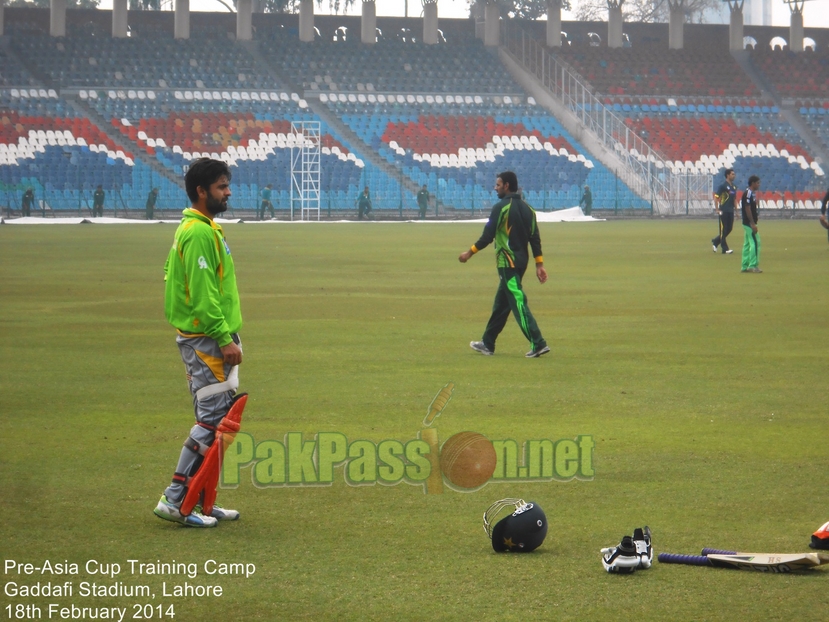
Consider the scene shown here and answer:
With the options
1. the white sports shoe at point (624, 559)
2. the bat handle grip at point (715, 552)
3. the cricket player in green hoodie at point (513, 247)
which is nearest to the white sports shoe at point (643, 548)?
the white sports shoe at point (624, 559)

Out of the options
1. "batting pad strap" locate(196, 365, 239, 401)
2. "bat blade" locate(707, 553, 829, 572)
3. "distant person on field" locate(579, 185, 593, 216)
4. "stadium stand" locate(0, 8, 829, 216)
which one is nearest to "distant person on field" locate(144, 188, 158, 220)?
"stadium stand" locate(0, 8, 829, 216)

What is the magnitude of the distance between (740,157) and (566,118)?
8757mm

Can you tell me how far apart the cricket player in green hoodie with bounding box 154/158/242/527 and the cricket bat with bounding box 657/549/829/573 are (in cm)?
232

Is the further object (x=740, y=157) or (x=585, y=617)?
(x=740, y=157)

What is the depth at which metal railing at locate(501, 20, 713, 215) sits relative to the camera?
2080 inches


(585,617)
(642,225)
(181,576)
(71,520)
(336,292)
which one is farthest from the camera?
(642,225)

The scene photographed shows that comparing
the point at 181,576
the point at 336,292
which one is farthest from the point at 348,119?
Answer: the point at 181,576

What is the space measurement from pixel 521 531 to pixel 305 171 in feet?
152

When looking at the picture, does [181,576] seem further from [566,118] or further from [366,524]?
[566,118]

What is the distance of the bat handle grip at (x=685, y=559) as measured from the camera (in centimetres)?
527

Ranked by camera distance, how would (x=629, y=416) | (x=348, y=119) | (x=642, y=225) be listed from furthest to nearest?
(x=348, y=119), (x=642, y=225), (x=629, y=416)

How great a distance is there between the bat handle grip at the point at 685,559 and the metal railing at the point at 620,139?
48.2 metres

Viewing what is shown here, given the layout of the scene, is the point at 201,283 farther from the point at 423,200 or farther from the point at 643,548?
the point at 423,200

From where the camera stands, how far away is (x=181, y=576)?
5.15 meters
